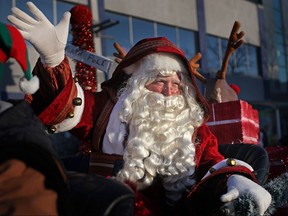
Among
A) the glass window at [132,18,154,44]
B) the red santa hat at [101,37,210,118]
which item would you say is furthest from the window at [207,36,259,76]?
the red santa hat at [101,37,210,118]

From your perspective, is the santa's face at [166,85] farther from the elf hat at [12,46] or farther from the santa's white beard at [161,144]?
the elf hat at [12,46]

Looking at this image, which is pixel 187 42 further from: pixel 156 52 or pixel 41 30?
pixel 41 30

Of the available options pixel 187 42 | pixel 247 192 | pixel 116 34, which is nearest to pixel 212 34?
pixel 187 42

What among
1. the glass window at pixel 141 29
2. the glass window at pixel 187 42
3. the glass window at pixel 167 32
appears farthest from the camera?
the glass window at pixel 187 42

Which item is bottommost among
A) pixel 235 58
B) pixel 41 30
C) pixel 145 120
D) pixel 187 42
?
pixel 145 120

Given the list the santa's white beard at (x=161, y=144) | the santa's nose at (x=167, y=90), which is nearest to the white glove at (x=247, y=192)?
the santa's white beard at (x=161, y=144)

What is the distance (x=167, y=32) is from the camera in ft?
38.4

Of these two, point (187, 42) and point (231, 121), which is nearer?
point (231, 121)

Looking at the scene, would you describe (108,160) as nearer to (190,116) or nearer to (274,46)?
(190,116)

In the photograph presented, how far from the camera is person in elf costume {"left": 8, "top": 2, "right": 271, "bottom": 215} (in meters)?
2.03

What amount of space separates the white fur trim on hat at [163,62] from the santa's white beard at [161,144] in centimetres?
16

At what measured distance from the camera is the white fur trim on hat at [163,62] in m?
2.52

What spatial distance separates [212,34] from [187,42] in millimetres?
1446

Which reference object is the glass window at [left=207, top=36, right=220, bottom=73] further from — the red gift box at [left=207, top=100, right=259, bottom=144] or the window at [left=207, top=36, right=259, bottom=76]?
the red gift box at [left=207, top=100, right=259, bottom=144]
